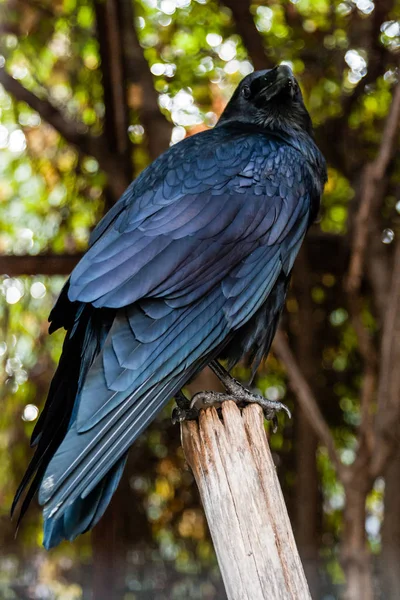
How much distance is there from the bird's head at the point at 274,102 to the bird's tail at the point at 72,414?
4.15ft

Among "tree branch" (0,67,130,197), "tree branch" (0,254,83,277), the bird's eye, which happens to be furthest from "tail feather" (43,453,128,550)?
"tree branch" (0,67,130,197)

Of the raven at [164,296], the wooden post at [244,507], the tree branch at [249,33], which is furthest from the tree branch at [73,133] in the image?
the wooden post at [244,507]

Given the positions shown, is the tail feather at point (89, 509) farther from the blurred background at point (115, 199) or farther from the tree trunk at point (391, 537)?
the tree trunk at point (391, 537)

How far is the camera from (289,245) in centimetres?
289

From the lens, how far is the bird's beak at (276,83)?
3268 millimetres

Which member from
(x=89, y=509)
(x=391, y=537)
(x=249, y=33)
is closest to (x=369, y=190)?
(x=249, y=33)

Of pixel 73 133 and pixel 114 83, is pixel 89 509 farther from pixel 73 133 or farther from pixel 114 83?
pixel 114 83

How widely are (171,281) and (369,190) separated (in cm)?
231

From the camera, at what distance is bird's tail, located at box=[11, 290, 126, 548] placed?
7.09 feet

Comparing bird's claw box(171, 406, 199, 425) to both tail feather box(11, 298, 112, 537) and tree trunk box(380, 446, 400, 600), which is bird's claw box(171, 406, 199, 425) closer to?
tail feather box(11, 298, 112, 537)

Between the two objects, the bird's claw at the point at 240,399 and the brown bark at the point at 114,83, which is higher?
the brown bark at the point at 114,83

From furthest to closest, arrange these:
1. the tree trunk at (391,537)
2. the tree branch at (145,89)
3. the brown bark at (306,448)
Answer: the brown bark at (306,448) < the tree branch at (145,89) < the tree trunk at (391,537)

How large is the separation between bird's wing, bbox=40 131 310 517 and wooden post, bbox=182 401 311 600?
7.9 inches

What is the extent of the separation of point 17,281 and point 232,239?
3065 mm
